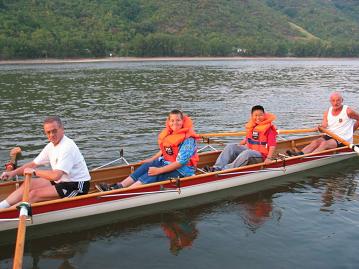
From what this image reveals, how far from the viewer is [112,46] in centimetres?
9612

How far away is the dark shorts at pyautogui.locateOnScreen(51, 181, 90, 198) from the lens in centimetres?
798

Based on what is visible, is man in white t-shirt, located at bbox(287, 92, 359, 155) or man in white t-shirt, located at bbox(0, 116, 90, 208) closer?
man in white t-shirt, located at bbox(0, 116, 90, 208)

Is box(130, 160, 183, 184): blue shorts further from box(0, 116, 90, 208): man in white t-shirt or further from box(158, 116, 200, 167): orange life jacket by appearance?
box(0, 116, 90, 208): man in white t-shirt

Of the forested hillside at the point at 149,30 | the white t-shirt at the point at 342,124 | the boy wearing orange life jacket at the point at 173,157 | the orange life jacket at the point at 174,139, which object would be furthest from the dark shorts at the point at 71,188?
the forested hillside at the point at 149,30

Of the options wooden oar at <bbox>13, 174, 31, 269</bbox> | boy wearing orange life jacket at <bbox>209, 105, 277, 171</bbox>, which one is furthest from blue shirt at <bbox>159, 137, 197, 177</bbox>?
wooden oar at <bbox>13, 174, 31, 269</bbox>

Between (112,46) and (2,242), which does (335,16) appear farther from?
(2,242)

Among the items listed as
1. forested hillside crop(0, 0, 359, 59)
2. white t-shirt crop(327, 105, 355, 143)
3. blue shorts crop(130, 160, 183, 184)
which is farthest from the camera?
forested hillside crop(0, 0, 359, 59)

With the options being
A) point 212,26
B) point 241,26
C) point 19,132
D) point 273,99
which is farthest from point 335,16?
point 19,132

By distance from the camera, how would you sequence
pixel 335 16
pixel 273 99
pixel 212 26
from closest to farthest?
pixel 273 99 → pixel 212 26 → pixel 335 16

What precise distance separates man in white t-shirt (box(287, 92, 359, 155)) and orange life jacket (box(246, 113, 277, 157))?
1625 mm

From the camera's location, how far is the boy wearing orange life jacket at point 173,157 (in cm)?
912

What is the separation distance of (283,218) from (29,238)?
17.4 ft

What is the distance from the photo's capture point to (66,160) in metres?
7.52

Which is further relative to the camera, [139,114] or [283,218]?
[139,114]
